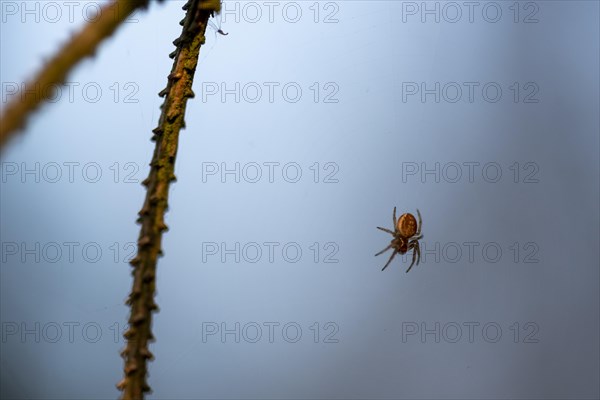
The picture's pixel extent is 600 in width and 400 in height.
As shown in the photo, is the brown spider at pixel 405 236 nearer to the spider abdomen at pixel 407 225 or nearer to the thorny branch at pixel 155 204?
the spider abdomen at pixel 407 225

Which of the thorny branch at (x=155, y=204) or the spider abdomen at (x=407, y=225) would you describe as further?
the spider abdomen at (x=407, y=225)

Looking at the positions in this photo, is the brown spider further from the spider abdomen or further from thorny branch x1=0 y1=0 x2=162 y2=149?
thorny branch x1=0 y1=0 x2=162 y2=149

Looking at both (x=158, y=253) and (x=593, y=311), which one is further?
(x=593, y=311)

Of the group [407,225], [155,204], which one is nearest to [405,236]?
[407,225]

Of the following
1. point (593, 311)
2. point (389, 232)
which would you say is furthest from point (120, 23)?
point (593, 311)

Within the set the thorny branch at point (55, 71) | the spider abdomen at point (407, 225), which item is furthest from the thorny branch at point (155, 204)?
the spider abdomen at point (407, 225)

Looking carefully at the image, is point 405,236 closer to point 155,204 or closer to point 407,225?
point 407,225

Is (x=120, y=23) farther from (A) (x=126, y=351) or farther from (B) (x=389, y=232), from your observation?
(B) (x=389, y=232)
